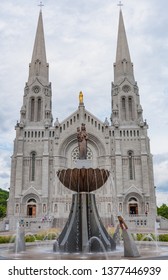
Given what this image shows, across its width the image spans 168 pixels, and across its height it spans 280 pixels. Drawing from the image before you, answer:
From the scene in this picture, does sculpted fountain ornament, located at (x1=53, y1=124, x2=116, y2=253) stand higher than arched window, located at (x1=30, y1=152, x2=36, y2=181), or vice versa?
arched window, located at (x1=30, y1=152, x2=36, y2=181)

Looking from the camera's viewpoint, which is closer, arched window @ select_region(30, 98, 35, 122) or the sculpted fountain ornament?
the sculpted fountain ornament

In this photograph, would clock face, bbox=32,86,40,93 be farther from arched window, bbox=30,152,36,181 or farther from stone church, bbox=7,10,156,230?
arched window, bbox=30,152,36,181

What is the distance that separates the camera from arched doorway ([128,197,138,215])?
44.2m

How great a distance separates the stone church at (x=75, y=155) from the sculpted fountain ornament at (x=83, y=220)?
84.2ft

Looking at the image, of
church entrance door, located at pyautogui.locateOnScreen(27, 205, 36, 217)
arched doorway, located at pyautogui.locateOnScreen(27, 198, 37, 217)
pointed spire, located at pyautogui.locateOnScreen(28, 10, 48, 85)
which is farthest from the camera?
pointed spire, located at pyautogui.locateOnScreen(28, 10, 48, 85)

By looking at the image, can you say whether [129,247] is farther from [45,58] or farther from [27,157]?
[45,58]

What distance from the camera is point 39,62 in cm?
5394

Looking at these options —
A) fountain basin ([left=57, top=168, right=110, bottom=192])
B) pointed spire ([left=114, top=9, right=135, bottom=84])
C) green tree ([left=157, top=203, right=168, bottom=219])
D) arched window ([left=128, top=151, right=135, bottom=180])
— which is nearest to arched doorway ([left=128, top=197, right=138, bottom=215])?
arched window ([left=128, top=151, right=135, bottom=180])

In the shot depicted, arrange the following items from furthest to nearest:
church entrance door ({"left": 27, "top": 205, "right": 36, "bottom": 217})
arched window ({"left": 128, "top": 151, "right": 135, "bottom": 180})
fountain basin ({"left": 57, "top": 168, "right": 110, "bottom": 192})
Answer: arched window ({"left": 128, "top": 151, "right": 135, "bottom": 180}) → church entrance door ({"left": 27, "top": 205, "right": 36, "bottom": 217}) → fountain basin ({"left": 57, "top": 168, "right": 110, "bottom": 192})

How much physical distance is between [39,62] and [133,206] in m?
30.6

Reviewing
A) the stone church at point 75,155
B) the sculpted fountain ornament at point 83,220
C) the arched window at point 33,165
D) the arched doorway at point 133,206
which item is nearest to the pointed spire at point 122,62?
the stone church at point 75,155

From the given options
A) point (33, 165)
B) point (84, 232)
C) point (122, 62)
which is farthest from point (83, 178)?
point (122, 62)

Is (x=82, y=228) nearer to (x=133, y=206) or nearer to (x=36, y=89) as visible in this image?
A: (x=133, y=206)

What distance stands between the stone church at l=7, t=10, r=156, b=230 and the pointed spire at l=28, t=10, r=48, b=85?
1.62 feet
